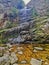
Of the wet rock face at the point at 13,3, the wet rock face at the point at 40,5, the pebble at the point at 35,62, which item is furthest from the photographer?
the wet rock face at the point at 13,3

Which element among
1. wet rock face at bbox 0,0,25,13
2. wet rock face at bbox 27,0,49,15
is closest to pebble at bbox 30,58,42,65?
wet rock face at bbox 27,0,49,15

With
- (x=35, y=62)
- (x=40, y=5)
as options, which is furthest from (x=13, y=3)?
(x=35, y=62)

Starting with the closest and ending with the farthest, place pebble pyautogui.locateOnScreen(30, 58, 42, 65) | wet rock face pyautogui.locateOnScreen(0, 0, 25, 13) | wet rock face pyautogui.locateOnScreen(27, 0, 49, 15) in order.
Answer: pebble pyautogui.locateOnScreen(30, 58, 42, 65)
wet rock face pyautogui.locateOnScreen(27, 0, 49, 15)
wet rock face pyautogui.locateOnScreen(0, 0, 25, 13)

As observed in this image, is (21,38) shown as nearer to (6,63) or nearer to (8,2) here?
(6,63)

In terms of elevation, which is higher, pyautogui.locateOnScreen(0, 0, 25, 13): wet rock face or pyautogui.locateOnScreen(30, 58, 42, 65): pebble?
pyautogui.locateOnScreen(0, 0, 25, 13): wet rock face

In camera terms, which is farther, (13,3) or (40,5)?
(13,3)

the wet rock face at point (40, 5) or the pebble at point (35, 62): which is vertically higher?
the wet rock face at point (40, 5)

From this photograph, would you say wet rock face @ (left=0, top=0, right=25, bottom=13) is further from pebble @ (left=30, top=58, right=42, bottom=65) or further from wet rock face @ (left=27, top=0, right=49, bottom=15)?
pebble @ (left=30, top=58, right=42, bottom=65)

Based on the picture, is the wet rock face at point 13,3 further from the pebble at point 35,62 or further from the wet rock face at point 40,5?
the pebble at point 35,62

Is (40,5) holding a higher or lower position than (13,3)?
lower

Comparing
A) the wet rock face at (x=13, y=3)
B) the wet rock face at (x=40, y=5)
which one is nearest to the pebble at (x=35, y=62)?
the wet rock face at (x=40, y=5)

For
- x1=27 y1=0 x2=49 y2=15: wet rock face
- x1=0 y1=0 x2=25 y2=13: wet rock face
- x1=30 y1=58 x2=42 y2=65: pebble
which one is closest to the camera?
x1=30 y1=58 x2=42 y2=65: pebble

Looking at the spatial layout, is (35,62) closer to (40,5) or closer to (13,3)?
(40,5)

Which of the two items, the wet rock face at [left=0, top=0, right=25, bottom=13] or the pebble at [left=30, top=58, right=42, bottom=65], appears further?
the wet rock face at [left=0, top=0, right=25, bottom=13]
